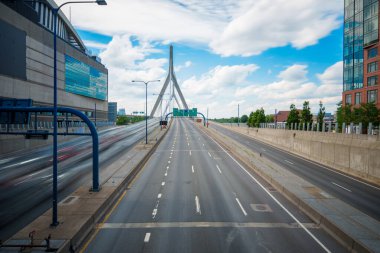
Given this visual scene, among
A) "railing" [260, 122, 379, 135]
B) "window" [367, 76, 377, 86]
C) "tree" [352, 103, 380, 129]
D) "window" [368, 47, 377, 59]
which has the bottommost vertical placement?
"railing" [260, 122, 379, 135]

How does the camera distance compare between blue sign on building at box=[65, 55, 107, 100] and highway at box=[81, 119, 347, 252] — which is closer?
highway at box=[81, 119, 347, 252]

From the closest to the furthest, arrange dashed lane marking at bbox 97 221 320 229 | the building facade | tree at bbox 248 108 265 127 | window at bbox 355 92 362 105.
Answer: dashed lane marking at bbox 97 221 320 229
the building facade
window at bbox 355 92 362 105
tree at bbox 248 108 265 127

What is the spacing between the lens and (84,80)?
91750 mm

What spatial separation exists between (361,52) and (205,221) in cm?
7230

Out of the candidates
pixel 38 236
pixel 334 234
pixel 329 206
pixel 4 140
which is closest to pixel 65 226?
pixel 38 236

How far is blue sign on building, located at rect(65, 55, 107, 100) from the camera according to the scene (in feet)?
268

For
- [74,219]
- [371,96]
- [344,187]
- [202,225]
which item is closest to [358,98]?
[371,96]

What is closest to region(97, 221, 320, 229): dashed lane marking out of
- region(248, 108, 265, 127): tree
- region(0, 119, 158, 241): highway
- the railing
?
region(0, 119, 158, 241): highway

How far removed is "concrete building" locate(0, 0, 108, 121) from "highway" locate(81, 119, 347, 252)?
3485cm

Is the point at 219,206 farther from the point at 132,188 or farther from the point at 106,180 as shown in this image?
the point at 106,180

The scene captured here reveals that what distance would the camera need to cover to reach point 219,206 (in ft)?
56.4

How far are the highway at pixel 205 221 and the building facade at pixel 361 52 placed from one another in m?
54.1

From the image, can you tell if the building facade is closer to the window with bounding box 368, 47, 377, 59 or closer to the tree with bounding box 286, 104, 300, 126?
the window with bounding box 368, 47, 377, 59

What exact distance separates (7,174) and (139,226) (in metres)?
19.5
